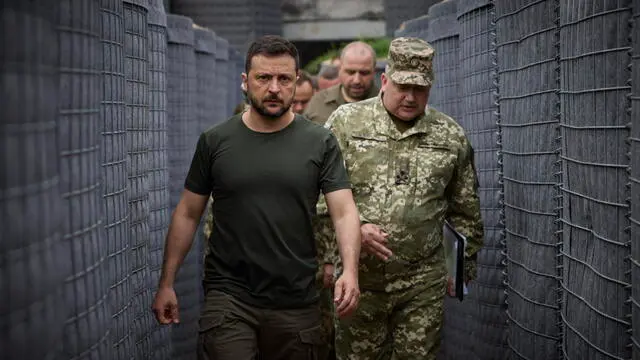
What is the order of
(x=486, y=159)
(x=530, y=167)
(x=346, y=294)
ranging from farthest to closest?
(x=486, y=159), (x=530, y=167), (x=346, y=294)

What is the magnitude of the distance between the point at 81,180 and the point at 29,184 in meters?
0.66

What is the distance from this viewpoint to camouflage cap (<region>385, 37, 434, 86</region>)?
20.3ft

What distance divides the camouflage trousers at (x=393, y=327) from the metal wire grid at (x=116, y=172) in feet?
4.21

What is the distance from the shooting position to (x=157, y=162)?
23.3 feet

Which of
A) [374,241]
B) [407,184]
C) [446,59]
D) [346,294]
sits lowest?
[346,294]

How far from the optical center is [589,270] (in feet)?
16.5

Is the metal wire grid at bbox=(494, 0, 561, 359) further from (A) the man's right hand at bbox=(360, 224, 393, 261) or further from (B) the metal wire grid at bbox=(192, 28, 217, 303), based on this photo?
(B) the metal wire grid at bbox=(192, 28, 217, 303)

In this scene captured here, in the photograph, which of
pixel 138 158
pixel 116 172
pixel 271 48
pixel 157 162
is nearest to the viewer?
pixel 116 172

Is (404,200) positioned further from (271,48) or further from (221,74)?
(221,74)

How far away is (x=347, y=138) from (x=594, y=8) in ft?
6.14

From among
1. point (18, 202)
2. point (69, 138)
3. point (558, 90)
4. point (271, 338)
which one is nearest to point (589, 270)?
point (558, 90)

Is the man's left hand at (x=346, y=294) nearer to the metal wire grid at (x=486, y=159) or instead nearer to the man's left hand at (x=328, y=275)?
the man's left hand at (x=328, y=275)

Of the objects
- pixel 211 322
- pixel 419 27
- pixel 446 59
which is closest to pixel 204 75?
pixel 419 27

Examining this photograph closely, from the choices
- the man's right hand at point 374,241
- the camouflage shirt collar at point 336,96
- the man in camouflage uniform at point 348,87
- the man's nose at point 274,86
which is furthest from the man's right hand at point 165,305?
the camouflage shirt collar at point 336,96
